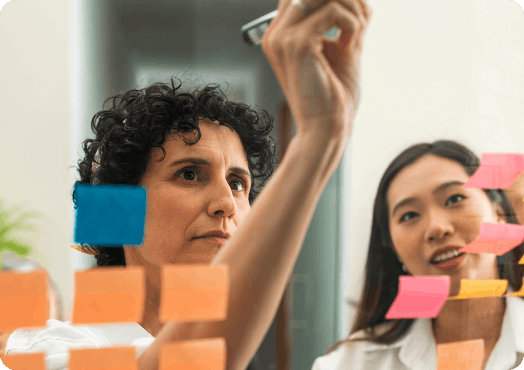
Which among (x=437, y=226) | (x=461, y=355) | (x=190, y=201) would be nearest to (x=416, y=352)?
(x=461, y=355)

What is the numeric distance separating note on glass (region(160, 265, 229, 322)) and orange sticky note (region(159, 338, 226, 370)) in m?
0.03

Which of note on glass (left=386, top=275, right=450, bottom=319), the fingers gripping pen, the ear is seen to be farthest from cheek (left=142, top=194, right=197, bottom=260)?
the ear

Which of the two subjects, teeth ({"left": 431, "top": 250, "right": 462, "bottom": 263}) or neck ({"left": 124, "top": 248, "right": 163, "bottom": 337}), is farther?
teeth ({"left": 431, "top": 250, "right": 462, "bottom": 263})

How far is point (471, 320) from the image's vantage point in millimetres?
714

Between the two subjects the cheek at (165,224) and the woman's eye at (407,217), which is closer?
the cheek at (165,224)

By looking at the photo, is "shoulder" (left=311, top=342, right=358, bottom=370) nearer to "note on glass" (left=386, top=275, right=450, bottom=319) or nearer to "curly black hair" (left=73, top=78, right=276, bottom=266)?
"note on glass" (left=386, top=275, right=450, bottom=319)

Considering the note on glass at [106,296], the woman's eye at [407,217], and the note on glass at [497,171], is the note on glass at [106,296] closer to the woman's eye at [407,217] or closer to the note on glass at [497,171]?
the woman's eye at [407,217]

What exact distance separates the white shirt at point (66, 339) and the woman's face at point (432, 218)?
1.25 ft

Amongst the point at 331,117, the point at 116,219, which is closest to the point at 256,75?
the point at 331,117

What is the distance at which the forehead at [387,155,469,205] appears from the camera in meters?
0.68

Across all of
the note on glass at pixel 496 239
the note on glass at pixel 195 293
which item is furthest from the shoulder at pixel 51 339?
the note on glass at pixel 496 239

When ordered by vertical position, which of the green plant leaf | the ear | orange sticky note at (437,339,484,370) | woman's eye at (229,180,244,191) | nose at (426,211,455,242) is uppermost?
woman's eye at (229,180,244,191)

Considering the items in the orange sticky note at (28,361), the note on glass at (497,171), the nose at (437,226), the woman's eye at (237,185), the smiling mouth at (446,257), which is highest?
the note on glass at (497,171)

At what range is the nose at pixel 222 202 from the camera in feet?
1.91
